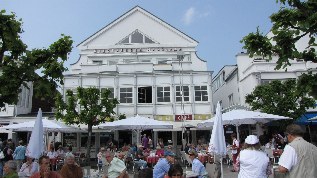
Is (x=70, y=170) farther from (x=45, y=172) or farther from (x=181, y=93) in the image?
(x=181, y=93)

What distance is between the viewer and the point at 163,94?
32.6m

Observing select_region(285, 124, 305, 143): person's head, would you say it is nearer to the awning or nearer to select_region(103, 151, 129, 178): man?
select_region(103, 151, 129, 178): man

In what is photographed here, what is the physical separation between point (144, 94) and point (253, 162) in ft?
87.0

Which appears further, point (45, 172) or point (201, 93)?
point (201, 93)

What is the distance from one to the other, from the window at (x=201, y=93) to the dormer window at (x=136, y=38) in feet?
27.1

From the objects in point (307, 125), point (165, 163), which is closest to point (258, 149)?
point (165, 163)

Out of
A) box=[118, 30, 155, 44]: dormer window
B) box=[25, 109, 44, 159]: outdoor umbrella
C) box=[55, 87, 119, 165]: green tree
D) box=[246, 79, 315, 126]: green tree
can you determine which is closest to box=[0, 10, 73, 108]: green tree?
box=[25, 109, 44, 159]: outdoor umbrella

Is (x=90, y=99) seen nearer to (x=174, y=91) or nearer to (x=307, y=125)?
(x=174, y=91)

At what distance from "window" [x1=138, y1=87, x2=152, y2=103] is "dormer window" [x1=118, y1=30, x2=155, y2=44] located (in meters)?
6.84

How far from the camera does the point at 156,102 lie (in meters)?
32.4

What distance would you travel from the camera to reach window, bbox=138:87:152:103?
32.7 meters

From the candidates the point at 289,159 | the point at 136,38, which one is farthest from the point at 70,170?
the point at 136,38

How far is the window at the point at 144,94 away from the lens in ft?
107

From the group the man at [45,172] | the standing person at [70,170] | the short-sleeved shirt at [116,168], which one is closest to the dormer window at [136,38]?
the short-sleeved shirt at [116,168]
